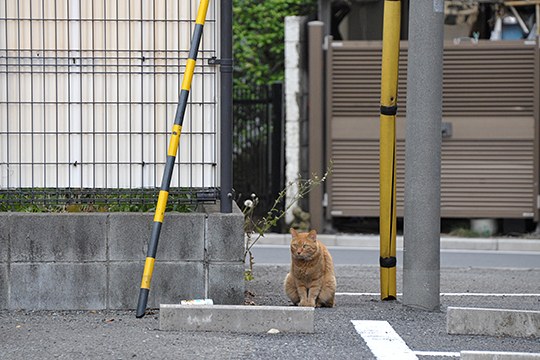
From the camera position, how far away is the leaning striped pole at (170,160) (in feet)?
24.3

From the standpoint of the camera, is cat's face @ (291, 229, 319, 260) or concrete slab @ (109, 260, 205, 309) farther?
cat's face @ (291, 229, 319, 260)

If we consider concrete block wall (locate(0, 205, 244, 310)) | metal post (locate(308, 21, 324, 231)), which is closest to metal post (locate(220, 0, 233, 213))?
concrete block wall (locate(0, 205, 244, 310))

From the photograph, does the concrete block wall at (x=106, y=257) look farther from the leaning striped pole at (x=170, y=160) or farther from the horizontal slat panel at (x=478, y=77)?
the horizontal slat panel at (x=478, y=77)

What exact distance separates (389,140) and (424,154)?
19.2 inches

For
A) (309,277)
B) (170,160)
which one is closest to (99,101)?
(170,160)

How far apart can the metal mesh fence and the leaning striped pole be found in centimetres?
46

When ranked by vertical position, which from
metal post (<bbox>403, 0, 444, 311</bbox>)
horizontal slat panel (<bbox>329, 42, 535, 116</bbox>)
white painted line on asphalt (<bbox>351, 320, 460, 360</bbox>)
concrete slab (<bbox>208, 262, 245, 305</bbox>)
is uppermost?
horizontal slat panel (<bbox>329, 42, 535, 116</bbox>)

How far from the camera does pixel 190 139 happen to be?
8.21 meters

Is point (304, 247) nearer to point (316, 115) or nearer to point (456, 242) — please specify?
point (456, 242)

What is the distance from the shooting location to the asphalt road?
44.5 feet

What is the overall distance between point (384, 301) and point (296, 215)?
8444 millimetres

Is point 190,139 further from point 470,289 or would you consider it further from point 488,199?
point 488,199

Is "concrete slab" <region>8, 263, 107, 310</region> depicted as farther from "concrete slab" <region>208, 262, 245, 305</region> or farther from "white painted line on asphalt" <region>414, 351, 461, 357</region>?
"white painted line on asphalt" <region>414, 351, 461, 357</region>

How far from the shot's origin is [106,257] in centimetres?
775
